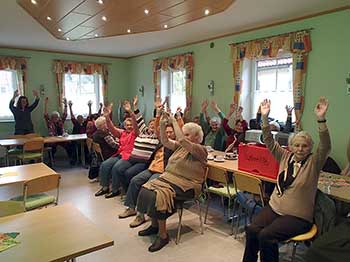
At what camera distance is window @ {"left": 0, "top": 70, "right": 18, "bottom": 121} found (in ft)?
21.3

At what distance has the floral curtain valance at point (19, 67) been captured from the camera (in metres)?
6.28

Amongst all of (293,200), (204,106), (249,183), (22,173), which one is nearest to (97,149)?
(22,173)

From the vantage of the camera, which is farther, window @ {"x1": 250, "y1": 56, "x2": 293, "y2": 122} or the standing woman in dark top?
the standing woman in dark top

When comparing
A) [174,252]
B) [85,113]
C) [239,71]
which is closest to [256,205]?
[174,252]

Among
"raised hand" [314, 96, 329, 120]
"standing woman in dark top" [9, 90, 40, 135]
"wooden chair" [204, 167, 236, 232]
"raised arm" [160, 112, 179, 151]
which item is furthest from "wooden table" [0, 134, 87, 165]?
"raised hand" [314, 96, 329, 120]

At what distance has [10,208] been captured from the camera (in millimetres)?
1958

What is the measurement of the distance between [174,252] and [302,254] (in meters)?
1.21

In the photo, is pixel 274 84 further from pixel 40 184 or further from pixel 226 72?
pixel 40 184

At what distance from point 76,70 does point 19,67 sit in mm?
1279

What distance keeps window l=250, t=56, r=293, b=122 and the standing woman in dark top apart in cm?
469

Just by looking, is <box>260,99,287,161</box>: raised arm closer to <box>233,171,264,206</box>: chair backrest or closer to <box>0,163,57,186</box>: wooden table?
<box>233,171,264,206</box>: chair backrest

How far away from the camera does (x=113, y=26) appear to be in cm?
409

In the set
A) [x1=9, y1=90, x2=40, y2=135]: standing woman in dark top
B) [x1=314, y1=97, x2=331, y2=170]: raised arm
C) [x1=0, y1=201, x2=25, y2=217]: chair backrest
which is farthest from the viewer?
[x1=9, y1=90, x2=40, y2=135]: standing woman in dark top

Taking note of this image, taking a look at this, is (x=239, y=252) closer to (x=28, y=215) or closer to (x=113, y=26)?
(x=28, y=215)
